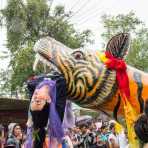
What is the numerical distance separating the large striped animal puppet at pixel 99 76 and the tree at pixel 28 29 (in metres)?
18.7

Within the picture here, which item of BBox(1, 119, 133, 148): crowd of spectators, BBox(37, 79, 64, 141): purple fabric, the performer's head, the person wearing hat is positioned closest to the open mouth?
BBox(37, 79, 64, 141): purple fabric

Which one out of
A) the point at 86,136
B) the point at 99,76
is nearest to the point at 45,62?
the point at 99,76

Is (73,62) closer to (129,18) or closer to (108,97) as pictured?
(108,97)

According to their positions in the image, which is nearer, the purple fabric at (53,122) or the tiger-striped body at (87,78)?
the purple fabric at (53,122)

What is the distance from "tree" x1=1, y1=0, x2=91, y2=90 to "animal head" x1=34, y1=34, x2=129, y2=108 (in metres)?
18.7

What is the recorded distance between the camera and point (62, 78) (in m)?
5.18

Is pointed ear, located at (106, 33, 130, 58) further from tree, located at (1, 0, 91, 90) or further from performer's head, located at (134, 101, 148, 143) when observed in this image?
tree, located at (1, 0, 91, 90)

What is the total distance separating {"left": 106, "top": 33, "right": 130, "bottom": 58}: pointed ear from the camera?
17.4 feet

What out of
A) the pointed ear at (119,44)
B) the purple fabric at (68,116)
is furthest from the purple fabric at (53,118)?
the pointed ear at (119,44)

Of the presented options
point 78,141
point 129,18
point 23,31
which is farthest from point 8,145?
point 129,18

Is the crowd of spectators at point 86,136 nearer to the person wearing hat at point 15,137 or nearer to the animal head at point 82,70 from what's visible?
the person wearing hat at point 15,137

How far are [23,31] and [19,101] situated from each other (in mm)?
12786

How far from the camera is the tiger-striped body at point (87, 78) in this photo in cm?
520

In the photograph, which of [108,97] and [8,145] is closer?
[108,97]
